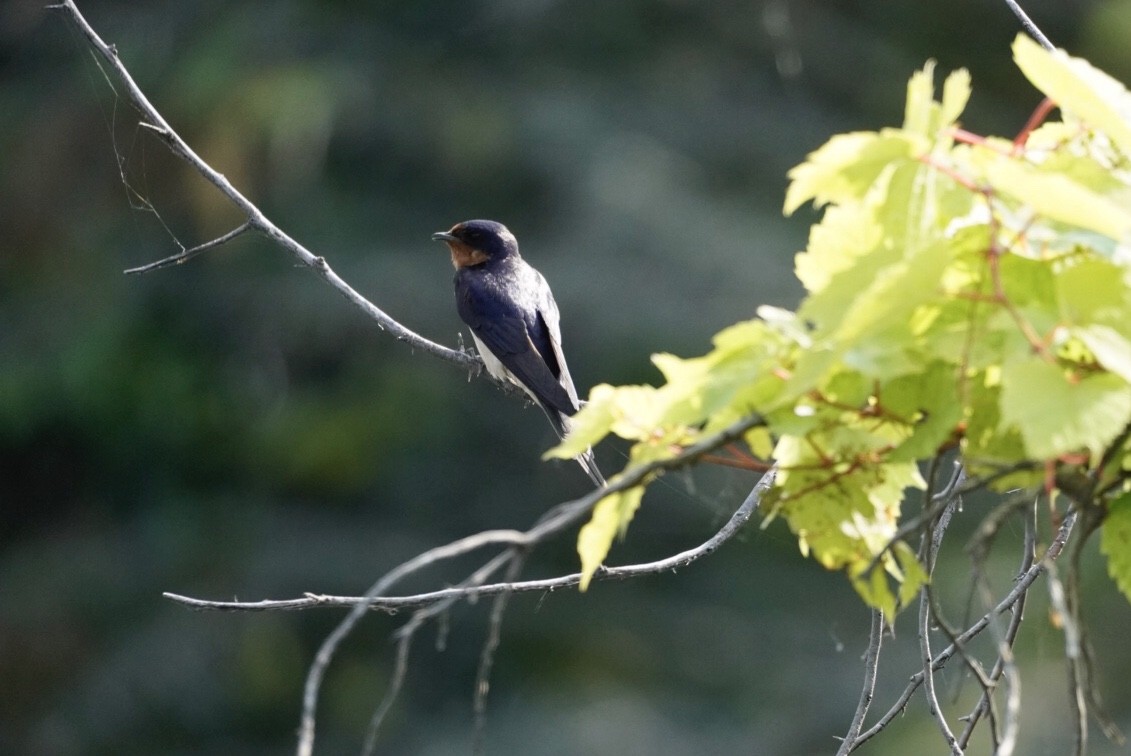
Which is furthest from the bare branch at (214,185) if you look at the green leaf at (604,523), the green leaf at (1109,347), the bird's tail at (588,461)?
the green leaf at (1109,347)

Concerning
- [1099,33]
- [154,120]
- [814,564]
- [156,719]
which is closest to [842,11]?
[1099,33]

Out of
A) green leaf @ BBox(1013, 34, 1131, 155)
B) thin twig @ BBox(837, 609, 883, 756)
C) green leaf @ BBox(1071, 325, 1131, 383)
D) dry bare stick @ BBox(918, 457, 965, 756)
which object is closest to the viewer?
green leaf @ BBox(1071, 325, 1131, 383)

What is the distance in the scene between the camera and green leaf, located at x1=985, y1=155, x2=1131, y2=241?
1.28 meters

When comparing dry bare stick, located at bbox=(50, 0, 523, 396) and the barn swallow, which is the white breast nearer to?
the barn swallow

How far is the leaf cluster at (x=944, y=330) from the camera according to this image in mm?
1314

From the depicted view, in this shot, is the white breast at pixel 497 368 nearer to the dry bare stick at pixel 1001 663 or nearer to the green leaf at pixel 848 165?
the dry bare stick at pixel 1001 663

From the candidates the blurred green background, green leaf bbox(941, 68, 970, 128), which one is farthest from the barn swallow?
the blurred green background

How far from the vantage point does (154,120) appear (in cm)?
287

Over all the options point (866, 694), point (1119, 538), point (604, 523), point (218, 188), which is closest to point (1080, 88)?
point (1119, 538)

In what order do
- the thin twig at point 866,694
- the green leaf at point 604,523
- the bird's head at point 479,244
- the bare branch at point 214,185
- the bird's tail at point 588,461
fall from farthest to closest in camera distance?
1. the bird's head at point 479,244
2. the bird's tail at point 588,461
3. the bare branch at point 214,185
4. the thin twig at point 866,694
5. the green leaf at point 604,523

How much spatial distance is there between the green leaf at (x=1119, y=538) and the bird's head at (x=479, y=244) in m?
4.82

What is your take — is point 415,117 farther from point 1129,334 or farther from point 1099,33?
point 1129,334

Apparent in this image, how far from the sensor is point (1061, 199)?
1.28 m

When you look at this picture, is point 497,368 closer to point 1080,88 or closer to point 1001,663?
point 1001,663
